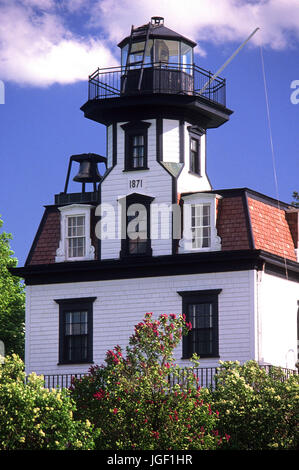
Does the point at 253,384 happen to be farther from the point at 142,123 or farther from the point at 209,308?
the point at 142,123

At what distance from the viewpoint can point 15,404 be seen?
36.4 meters

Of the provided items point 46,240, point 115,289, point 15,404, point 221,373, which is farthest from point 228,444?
point 46,240

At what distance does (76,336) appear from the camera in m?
47.9

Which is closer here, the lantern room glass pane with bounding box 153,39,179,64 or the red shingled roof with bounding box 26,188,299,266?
the red shingled roof with bounding box 26,188,299,266

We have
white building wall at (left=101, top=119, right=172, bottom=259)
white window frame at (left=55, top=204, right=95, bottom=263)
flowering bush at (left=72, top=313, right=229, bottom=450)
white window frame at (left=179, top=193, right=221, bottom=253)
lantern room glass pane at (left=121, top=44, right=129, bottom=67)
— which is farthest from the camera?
lantern room glass pane at (left=121, top=44, right=129, bottom=67)

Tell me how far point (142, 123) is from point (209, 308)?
25.0 feet

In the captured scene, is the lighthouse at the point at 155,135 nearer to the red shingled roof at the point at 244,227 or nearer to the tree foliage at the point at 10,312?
the red shingled roof at the point at 244,227

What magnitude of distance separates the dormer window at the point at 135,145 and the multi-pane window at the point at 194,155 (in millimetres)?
1897

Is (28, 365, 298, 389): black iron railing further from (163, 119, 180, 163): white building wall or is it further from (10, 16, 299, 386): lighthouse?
(163, 119, 180, 163): white building wall

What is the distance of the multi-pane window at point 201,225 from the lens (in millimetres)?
46719

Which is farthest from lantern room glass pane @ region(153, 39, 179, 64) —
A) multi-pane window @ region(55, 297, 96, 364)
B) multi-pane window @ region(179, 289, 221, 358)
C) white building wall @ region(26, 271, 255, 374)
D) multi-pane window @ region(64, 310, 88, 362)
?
multi-pane window @ region(64, 310, 88, 362)

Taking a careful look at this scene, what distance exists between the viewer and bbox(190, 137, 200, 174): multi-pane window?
161 ft

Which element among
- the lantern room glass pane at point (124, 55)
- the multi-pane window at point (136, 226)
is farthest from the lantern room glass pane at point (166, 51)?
the multi-pane window at point (136, 226)

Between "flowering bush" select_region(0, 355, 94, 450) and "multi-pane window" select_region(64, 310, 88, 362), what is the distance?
1060 cm
